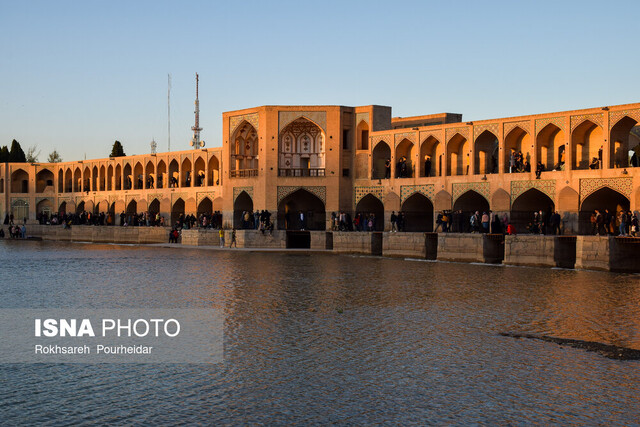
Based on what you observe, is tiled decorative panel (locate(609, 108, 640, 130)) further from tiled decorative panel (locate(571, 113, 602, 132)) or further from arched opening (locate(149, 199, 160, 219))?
arched opening (locate(149, 199, 160, 219))

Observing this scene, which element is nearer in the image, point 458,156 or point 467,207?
point 467,207

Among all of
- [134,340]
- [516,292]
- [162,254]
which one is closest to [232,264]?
[162,254]

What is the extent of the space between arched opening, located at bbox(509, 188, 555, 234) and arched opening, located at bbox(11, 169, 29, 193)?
39706 millimetres

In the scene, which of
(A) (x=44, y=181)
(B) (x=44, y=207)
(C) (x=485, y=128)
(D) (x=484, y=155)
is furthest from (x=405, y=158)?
(A) (x=44, y=181)

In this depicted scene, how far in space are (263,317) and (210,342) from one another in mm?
2120

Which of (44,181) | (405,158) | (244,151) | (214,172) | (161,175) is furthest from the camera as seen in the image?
(44,181)

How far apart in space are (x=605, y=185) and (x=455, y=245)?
5332mm

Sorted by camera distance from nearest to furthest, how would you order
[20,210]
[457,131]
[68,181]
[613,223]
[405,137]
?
[613,223] < [457,131] < [405,137] < [20,210] < [68,181]

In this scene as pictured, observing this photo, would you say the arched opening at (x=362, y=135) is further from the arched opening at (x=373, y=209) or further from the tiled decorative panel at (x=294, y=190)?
the tiled decorative panel at (x=294, y=190)

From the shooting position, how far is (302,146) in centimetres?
3425

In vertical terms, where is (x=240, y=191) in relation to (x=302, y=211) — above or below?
above

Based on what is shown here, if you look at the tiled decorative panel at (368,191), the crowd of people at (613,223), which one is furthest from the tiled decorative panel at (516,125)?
the tiled decorative panel at (368,191)

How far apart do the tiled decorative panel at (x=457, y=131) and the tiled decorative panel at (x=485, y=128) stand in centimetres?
41

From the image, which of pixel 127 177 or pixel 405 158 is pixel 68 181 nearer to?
pixel 127 177
